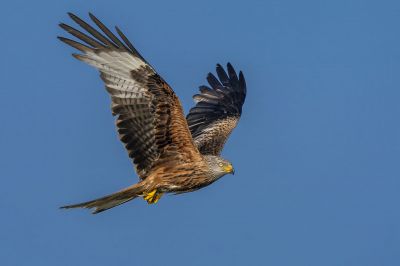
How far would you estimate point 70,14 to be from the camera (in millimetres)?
11695

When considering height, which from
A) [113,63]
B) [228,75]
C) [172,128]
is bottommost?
[172,128]

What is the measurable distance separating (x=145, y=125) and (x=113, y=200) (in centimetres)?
119

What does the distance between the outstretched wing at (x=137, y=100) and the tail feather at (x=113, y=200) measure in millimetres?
530

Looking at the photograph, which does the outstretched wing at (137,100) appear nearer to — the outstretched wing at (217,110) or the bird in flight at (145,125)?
the bird in flight at (145,125)

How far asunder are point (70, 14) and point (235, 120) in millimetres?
5759

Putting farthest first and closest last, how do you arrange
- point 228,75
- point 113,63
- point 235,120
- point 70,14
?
1. point 228,75
2. point 235,120
3. point 113,63
4. point 70,14

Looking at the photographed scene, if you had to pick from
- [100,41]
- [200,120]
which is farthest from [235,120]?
[100,41]

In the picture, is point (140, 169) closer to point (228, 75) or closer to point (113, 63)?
point (113, 63)

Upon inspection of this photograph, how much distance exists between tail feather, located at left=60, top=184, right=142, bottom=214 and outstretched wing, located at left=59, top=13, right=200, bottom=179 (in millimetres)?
530

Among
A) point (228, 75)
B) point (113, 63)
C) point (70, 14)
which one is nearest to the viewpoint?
point (70, 14)

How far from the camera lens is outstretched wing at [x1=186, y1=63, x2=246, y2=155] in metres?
15.7

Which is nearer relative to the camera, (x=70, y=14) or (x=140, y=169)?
(x=70, y=14)

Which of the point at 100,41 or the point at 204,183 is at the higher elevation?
the point at 100,41

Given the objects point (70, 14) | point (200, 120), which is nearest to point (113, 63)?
point (70, 14)
